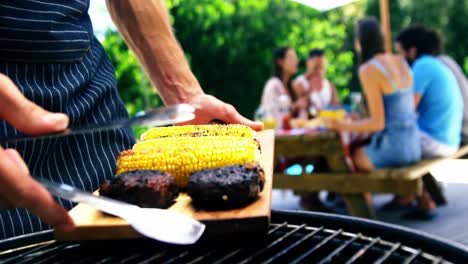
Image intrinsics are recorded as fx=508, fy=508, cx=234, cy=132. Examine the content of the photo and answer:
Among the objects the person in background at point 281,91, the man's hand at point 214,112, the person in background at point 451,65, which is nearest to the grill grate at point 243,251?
the man's hand at point 214,112

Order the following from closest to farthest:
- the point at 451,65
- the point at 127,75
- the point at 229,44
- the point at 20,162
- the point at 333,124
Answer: the point at 20,162, the point at 333,124, the point at 451,65, the point at 127,75, the point at 229,44

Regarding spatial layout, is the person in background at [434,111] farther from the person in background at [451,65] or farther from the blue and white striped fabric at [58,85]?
the blue and white striped fabric at [58,85]

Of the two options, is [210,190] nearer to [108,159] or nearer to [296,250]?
[296,250]

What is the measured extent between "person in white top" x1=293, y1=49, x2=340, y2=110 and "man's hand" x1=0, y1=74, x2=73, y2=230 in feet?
21.4

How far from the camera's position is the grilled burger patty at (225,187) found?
95 centimetres

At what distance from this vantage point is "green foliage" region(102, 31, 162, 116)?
759 cm

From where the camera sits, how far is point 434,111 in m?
5.19

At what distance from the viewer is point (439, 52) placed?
5641 mm

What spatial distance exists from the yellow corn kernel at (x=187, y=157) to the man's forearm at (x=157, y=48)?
0.38 m

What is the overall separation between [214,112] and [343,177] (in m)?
3.38

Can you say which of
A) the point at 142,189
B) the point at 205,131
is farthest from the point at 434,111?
the point at 142,189

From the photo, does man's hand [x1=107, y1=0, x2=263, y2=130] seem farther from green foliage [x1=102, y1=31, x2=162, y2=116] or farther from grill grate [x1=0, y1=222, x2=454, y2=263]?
green foliage [x1=102, y1=31, x2=162, y2=116]

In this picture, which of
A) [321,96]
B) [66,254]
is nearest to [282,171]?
[321,96]

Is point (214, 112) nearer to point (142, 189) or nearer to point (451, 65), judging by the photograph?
point (142, 189)
